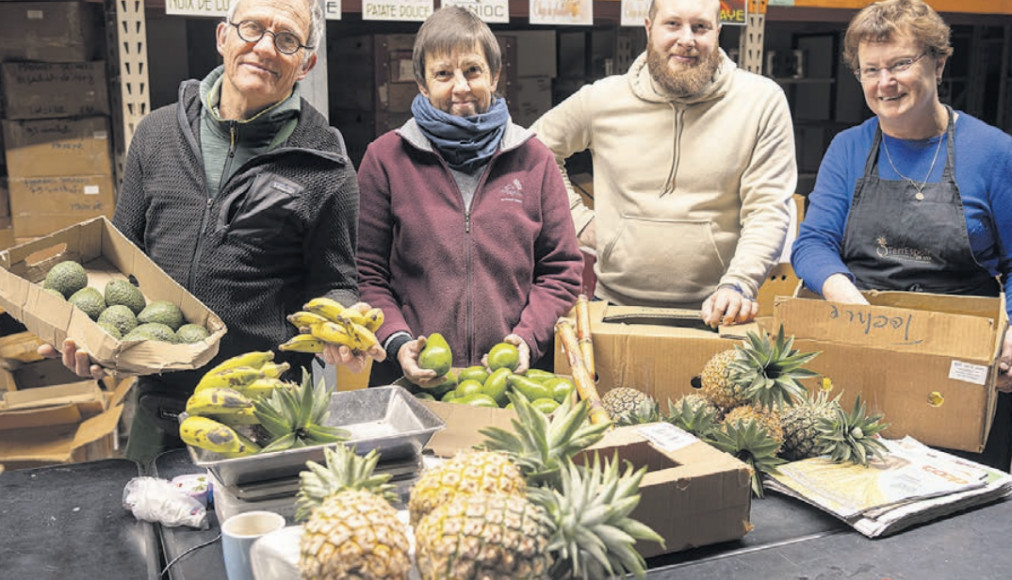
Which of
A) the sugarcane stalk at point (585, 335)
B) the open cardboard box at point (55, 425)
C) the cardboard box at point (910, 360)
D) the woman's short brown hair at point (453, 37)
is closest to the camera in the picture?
the cardboard box at point (910, 360)

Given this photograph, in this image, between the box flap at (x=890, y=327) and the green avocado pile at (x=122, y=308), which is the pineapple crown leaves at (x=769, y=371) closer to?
the box flap at (x=890, y=327)

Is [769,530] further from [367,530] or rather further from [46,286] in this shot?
[46,286]

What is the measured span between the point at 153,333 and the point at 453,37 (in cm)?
102

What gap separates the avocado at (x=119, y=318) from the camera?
1686 mm

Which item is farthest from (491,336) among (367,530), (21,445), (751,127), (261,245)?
(21,445)

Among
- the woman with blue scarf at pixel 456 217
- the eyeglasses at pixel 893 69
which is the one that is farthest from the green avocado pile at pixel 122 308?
the eyeglasses at pixel 893 69

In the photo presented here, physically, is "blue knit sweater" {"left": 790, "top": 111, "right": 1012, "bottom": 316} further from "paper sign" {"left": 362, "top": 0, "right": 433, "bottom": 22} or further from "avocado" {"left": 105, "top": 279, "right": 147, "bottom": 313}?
"avocado" {"left": 105, "top": 279, "right": 147, "bottom": 313}

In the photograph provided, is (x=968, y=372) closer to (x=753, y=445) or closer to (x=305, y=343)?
(x=753, y=445)

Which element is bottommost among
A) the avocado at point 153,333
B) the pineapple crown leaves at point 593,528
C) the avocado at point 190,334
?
the pineapple crown leaves at point 593,528

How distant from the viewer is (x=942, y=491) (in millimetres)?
1674

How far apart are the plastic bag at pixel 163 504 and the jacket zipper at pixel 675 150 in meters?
1.65

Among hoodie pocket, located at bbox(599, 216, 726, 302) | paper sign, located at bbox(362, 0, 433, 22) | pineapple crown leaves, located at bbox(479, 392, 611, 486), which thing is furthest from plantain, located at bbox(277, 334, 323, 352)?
paper sign, located at bbox(362, 0, 433, 22)

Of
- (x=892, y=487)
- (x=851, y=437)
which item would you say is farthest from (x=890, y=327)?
(x=892, y=487)

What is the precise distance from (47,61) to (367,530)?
8.99ft
